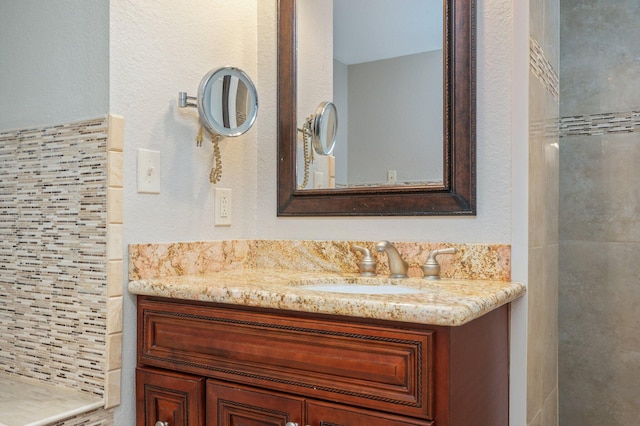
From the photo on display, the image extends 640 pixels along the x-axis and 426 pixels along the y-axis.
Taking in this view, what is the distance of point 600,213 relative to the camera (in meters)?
2.23

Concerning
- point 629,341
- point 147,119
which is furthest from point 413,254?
point 629,341

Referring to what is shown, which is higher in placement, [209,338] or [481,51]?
[481,51]

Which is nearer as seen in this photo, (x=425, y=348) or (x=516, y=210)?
(x=425, y=348)

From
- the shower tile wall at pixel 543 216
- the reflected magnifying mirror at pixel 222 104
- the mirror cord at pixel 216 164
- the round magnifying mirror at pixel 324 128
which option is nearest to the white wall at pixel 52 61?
the reflected magnifying mirror at pixel 222 104

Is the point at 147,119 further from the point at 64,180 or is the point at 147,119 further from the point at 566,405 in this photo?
the point at 566,405

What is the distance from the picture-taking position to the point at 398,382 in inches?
42.1

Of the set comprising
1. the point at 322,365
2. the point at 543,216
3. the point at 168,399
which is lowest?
the point at 168,399

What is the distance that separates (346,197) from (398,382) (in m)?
0.81

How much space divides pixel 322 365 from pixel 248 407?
248 mm

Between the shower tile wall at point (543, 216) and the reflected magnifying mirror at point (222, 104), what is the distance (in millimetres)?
878

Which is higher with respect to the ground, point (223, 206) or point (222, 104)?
point (222, 104)

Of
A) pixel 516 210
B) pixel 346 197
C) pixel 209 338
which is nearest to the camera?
pixel 209 338

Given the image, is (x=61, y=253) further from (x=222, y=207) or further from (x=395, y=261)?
(x=395, y=261)

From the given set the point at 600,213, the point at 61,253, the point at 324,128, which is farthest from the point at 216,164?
the point at 600,213
